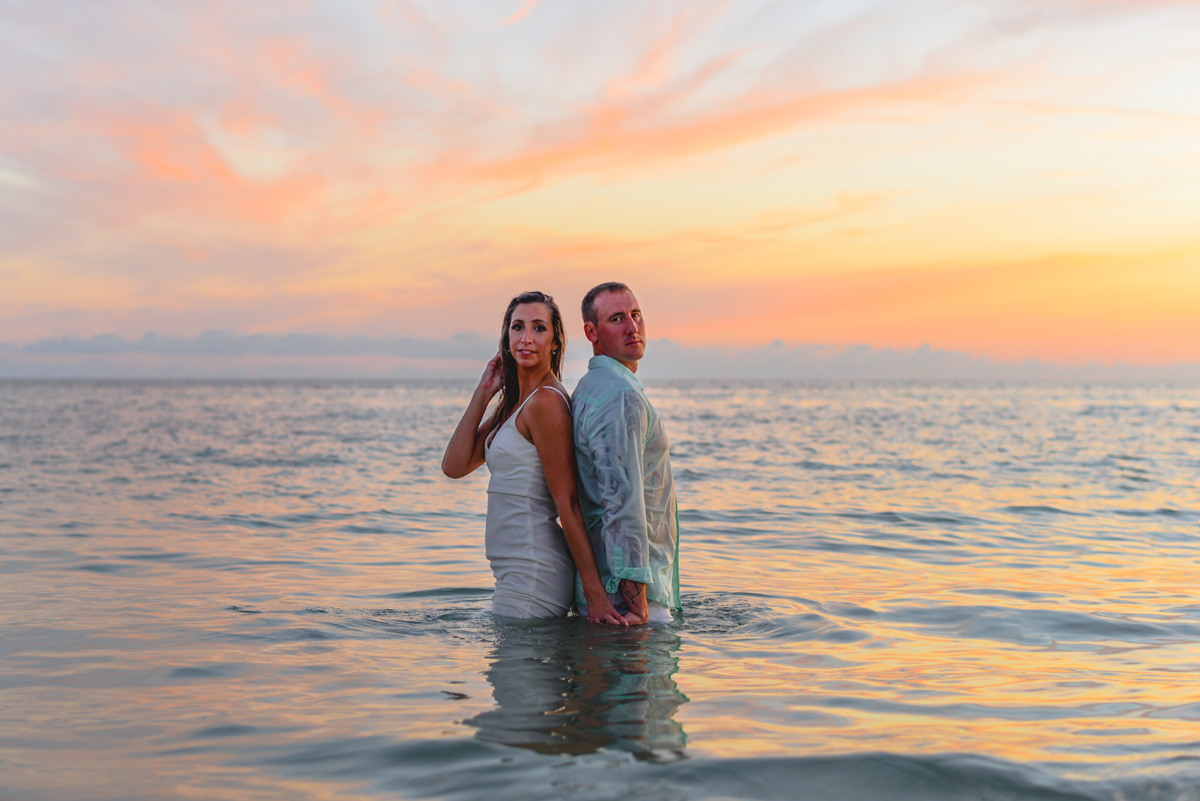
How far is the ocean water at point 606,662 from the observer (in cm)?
348

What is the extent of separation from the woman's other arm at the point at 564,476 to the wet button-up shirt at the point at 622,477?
0.08m

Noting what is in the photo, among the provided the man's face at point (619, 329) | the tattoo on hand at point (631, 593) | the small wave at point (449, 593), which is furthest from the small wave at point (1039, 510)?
the man's face at point (619, 329)

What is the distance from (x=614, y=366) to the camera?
489cm

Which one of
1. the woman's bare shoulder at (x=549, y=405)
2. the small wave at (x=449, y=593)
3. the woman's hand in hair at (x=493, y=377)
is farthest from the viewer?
the small wave at (x=449, y=593)

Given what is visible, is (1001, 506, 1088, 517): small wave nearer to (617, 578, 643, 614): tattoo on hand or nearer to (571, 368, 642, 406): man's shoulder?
(617, 578, 643, 614): tattoo on hand

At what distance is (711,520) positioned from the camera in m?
11.8

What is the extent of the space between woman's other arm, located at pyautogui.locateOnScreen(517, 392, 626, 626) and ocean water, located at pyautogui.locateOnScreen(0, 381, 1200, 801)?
0.30 metres

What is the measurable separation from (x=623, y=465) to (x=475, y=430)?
1216mm

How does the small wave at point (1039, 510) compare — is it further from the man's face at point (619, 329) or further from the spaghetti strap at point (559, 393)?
the spaghetti strap at point (559, 393)

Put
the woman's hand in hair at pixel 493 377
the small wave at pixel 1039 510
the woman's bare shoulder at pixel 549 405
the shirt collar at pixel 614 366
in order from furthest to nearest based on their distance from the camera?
the small wave at pixel 1039 510 → the woman's hand in hair at pixel 493 377 → the woman's bare shoulder at pixel 549 405 → the shirt collar at pixel 614 366

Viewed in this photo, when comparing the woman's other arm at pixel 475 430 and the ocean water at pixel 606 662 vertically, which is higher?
the woman's other arm at pixel 475 430

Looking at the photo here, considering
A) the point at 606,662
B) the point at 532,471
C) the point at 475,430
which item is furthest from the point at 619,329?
the point at 606,662

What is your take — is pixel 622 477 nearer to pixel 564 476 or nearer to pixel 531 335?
pixel 564 476

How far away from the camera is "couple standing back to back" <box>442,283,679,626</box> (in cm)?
476
